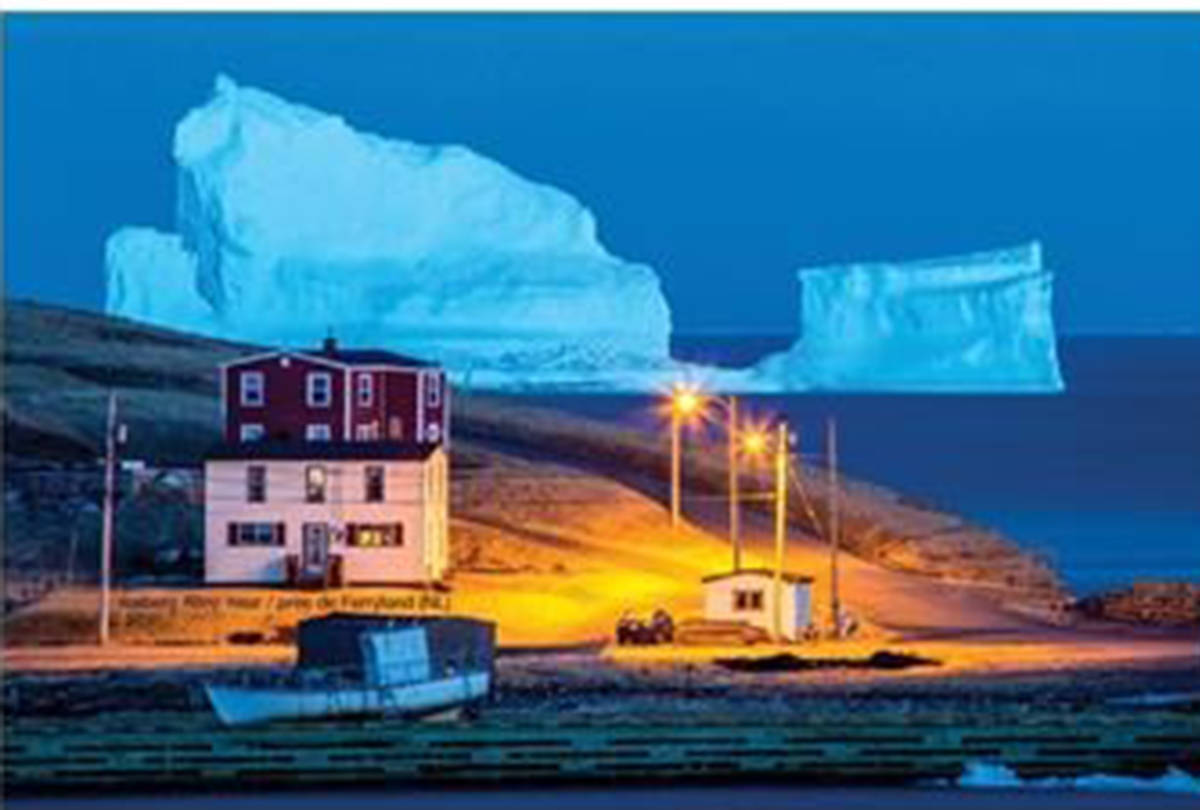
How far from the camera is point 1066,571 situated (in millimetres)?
34031

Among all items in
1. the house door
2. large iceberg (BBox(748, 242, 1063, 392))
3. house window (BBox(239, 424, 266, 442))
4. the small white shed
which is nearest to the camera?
the small white shed

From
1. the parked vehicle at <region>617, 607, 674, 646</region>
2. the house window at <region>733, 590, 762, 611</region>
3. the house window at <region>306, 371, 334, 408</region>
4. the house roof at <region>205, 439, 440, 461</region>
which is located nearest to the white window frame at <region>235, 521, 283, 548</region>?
the house roof at <region>205, 439, 440, 461</region>

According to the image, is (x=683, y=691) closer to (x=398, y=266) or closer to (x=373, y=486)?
(x=373, y=486)

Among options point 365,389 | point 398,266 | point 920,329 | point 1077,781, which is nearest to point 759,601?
point 365,389

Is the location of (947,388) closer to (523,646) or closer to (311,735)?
(523,646)

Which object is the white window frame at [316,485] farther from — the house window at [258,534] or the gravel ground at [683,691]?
the gravel ground at [683,691]

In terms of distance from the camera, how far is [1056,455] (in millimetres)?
60531

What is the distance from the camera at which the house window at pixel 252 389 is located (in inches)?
993

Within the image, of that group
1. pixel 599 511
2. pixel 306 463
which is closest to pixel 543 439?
pixel 599 511

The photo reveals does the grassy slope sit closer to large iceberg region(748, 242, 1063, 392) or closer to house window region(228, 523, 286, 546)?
house window region(228, 523, 286, 546)

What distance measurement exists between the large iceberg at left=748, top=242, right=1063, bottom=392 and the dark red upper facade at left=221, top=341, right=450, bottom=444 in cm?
2110

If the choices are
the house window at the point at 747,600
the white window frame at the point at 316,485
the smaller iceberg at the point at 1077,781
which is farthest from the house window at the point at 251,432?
the smaller iceberg at the point at 1077,781

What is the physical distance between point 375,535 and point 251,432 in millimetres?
1718

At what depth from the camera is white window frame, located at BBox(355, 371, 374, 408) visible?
2539cm
